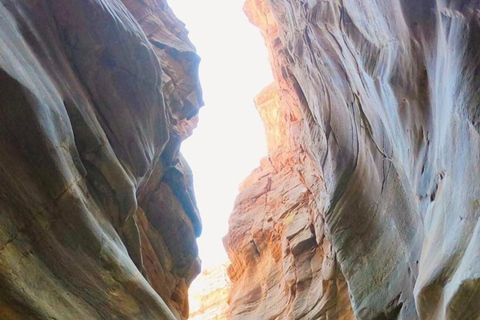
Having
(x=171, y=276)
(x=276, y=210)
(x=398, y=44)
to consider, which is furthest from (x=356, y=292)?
(x=276, y=210)

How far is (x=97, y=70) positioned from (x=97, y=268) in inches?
190

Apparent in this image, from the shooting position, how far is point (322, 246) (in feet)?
66.5

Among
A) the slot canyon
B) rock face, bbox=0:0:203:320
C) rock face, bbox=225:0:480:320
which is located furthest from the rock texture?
rock face, bbox=0:0:203:320

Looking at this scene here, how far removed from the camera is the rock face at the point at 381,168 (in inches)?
287

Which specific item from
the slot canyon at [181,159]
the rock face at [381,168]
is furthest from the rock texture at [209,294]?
the slot canyon at [181,159]

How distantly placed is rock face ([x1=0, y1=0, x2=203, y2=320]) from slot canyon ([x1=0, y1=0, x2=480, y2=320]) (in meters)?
0.03

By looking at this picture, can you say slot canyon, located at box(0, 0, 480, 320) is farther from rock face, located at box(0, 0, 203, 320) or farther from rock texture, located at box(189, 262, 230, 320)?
rock texture, located at box(189, 262, 230, 320)

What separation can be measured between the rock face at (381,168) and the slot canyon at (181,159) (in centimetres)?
5

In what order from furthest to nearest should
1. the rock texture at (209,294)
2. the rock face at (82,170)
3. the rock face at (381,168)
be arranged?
the rock texture at (209,294), the rock face at (381,168), the rock face at (82,170)

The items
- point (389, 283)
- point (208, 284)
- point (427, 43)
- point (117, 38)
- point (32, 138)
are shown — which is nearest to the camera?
point (32, 138)

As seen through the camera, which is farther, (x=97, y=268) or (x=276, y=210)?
(x=276, y=210)

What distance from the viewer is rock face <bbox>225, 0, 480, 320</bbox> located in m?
7.30

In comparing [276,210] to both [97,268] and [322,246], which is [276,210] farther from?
[97,268]

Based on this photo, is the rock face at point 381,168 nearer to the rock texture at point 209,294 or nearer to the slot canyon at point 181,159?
the slot canyon at point 181,159
